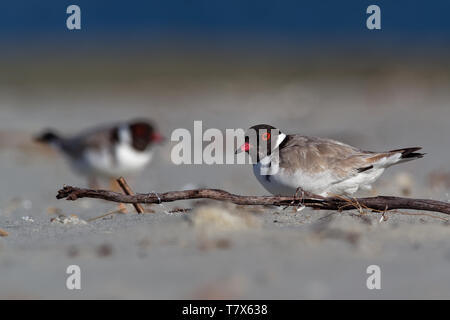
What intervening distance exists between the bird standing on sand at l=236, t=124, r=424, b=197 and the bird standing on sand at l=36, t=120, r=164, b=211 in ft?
9.76

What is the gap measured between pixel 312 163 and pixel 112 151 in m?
3.55

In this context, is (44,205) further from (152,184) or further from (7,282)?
(7,282)

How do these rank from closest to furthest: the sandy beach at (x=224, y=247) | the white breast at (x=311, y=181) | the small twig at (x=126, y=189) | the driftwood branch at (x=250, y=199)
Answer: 1. the sandy beach at (x=224, y=247)
2. the driftwood branch at (x=250, y=199)
3. the white breast at (x=311, y=181)
4. the small twig at (x=126, y=189)

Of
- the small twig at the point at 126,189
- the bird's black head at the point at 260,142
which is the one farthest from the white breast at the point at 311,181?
the small twig at the point at 126,189

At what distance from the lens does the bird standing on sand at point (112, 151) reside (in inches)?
305

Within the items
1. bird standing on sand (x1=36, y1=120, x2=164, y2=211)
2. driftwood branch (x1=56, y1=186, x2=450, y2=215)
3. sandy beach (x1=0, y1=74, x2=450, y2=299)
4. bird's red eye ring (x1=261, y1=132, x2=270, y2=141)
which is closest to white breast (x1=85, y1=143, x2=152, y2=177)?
bird standing on sand (x1=36, y1=120, x2=164, y2=211)

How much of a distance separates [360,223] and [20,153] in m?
7.37

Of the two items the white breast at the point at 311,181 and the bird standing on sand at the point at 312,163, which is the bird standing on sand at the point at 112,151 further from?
the white breast at the point at 311,181

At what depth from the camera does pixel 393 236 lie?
3.89 meters

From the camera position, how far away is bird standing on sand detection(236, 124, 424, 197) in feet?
15.2

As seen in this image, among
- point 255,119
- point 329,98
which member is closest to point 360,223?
point 255,119

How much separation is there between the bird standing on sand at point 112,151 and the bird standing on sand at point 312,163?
2.98 metres

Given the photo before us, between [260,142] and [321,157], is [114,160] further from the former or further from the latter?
[321,157]

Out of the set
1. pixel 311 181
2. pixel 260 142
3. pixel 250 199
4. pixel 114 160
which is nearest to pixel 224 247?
pixel 250 199
